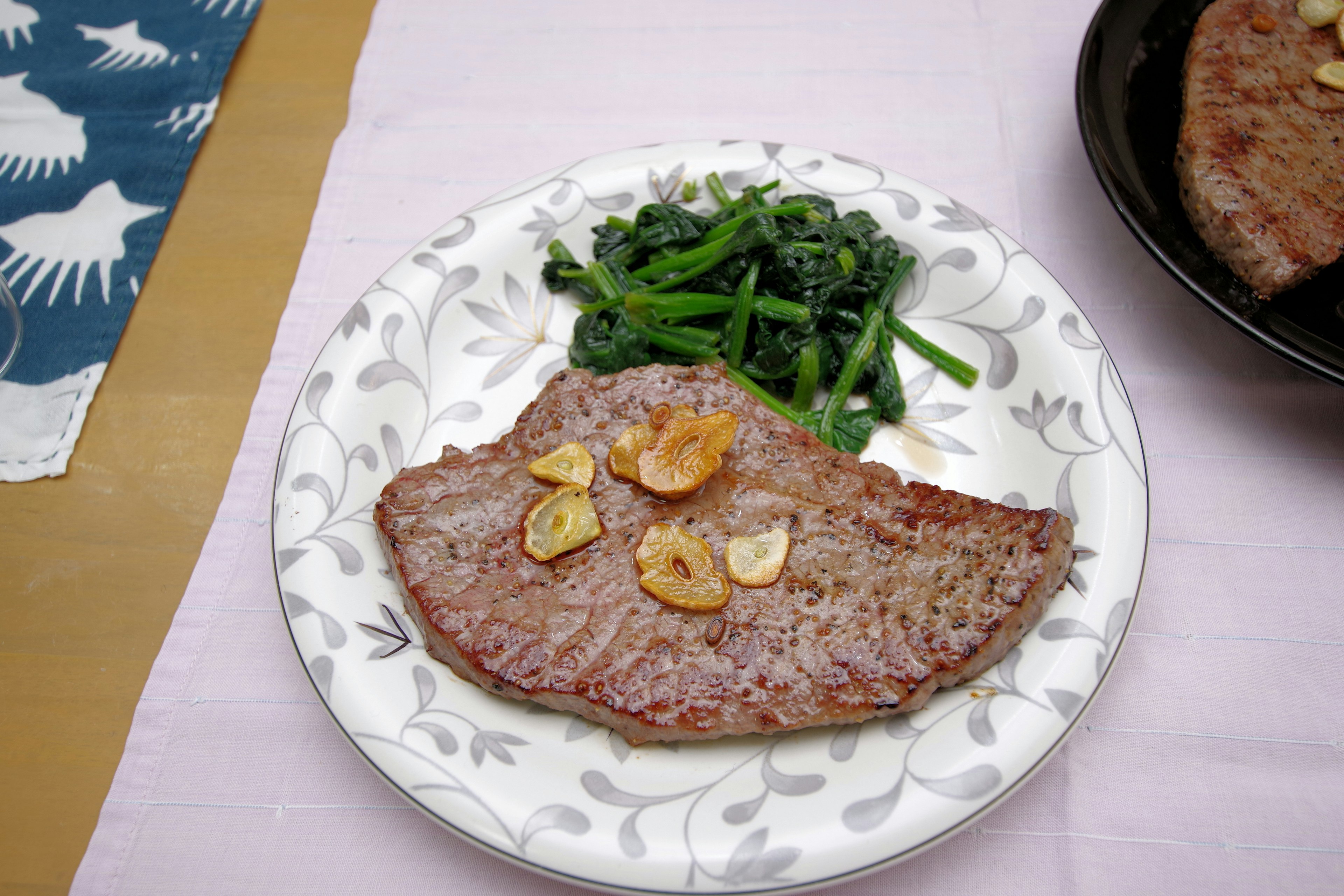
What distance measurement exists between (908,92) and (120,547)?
437cm

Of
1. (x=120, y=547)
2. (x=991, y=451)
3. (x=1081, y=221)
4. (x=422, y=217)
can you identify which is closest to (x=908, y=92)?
(x=1081, y=221)

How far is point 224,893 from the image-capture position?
8.43 ft

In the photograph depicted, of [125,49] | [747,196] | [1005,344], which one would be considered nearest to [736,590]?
[1005,344]

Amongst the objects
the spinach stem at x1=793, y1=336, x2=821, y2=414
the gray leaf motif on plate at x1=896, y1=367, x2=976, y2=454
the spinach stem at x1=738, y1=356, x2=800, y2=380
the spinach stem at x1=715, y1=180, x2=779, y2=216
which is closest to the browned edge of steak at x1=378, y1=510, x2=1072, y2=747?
the gray leaf motif on plate at x1=896, y1=367, x2=976, y2=454

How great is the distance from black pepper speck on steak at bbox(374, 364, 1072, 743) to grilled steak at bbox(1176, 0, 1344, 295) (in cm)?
147

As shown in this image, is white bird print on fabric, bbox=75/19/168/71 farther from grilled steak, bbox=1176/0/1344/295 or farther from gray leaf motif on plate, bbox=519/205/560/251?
grilled steak, bbox=1176/0/1344/295

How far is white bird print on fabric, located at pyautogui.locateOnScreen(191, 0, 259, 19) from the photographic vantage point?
16.3 feet

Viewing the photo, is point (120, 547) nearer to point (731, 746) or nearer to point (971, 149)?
point (731, 746)

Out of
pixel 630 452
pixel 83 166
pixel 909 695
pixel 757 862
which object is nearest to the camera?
pixel 757 862

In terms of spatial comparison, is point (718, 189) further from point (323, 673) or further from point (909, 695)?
point (323, 673)

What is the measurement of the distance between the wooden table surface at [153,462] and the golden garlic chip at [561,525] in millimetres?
1626

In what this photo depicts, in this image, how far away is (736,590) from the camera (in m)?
2.50

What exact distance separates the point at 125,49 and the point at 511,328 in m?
3.24

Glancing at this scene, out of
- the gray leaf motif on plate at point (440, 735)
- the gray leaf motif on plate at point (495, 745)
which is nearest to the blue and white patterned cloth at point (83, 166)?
the gray leaf motif on plate at point (440, 735)
